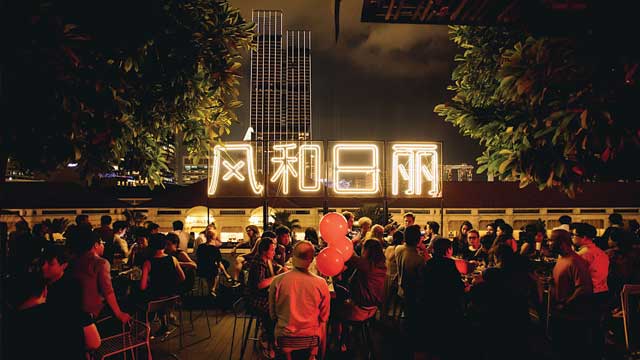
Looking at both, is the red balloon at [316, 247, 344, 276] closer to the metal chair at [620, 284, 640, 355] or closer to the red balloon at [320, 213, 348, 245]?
the red balloon at [320, 213, 348, 245]

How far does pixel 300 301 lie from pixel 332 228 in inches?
95.5

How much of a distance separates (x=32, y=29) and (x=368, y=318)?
4.91 meters

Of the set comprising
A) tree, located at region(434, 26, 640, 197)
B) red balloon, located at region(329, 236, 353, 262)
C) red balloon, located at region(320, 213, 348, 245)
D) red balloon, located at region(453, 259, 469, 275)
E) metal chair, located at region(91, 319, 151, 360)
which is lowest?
metal chair, located at region(91, 319, 151, 360)

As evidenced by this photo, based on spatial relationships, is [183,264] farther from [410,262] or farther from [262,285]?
[410,262]

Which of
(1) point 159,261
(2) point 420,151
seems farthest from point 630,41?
(2) point 420,151

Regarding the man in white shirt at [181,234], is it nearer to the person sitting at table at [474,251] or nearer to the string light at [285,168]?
the string light at [285,168]

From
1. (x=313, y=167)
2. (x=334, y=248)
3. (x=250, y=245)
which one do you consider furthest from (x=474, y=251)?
(x=250, y=245)

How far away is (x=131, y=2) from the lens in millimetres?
3857

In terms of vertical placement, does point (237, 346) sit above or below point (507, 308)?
below

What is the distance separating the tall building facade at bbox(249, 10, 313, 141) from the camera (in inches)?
4931

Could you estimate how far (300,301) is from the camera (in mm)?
3750

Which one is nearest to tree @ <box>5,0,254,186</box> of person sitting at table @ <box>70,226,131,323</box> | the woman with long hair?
person sitting at table @ <box>70,226,131,323</box>

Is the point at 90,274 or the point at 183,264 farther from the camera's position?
the point at 183,264

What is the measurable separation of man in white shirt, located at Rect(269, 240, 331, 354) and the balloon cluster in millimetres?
1704
